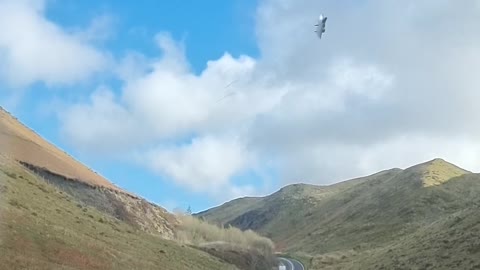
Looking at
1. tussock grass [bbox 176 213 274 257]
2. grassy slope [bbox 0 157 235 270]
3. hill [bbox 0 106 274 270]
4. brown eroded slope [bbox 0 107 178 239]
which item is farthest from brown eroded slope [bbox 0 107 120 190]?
grassy slope [bbox 0 157 235 270]

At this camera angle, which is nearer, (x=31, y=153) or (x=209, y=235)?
(x=31, y=153)

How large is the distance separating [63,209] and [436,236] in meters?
32.0

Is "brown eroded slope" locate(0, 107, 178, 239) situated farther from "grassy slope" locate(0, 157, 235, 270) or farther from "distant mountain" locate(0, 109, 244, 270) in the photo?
"grassy slope" locate(0, 157, 235, 270)

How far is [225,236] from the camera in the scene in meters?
118

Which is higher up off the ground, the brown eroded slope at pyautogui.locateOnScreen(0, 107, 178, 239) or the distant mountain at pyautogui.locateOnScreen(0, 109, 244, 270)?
the brown eroded slope at pyautogui.locateOnScreen(0, 107, 178, 239)

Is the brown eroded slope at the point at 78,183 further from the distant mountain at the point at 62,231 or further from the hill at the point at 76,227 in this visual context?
the distant mountain at the point at 62,231

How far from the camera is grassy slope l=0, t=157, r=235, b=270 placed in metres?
36.1

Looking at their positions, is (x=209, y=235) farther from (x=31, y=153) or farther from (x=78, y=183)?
(x=31, y=153)

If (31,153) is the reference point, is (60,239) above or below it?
below

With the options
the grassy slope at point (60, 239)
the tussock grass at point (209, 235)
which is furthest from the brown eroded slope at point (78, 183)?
the grassy slope at point (60, 239)

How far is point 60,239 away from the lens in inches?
1630

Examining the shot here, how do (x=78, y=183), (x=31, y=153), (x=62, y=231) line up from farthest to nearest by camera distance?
1. (x=78, y=183)
2. (x=31, y=153)
3. (x=62, y=231)

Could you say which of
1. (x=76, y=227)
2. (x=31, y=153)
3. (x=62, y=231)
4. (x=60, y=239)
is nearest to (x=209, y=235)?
(x=31, y=153)

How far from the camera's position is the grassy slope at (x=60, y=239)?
36.1 meters
